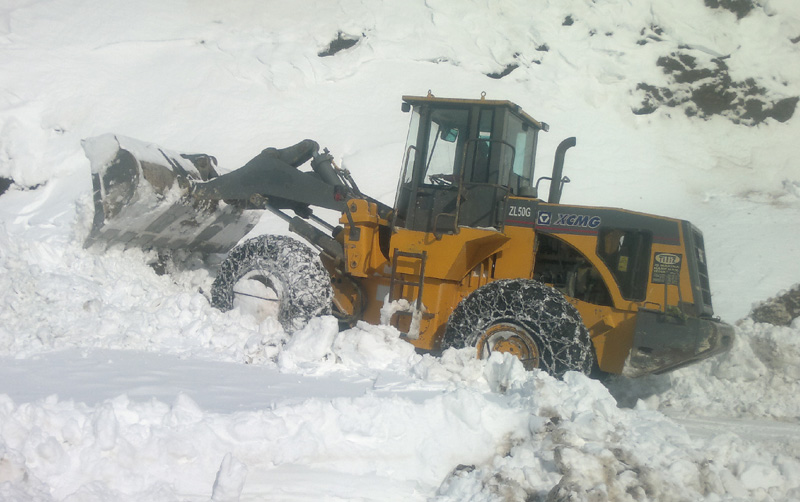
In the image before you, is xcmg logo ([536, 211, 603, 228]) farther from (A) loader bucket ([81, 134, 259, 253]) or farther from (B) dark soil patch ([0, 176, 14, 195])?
(B) dark soil patch ([0, 176, 14, 195])

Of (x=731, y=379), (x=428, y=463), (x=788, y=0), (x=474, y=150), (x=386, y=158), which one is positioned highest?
(x=788, y=0)

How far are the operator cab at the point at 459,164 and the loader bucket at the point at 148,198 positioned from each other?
2006 millimetres

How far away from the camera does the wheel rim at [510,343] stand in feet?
18.1

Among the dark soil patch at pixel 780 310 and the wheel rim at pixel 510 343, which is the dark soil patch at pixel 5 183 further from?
the dark soil patch at pixel 780 310

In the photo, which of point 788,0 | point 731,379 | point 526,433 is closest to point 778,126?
point 788,0

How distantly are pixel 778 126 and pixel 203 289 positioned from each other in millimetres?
13294

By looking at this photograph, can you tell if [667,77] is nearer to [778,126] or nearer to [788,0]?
[778,126]

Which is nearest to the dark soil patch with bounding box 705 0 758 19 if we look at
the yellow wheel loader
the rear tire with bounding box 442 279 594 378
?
the yellow wheel loader

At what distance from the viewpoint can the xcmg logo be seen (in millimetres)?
5922

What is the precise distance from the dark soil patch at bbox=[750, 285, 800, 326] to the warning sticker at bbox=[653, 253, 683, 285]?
11.3 feet

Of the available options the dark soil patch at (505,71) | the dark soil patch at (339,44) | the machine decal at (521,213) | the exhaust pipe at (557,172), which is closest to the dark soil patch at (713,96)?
the dark soil patch at (505,71)

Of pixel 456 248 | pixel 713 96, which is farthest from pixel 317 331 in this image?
pixel 713 96

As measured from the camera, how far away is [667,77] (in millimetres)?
17641

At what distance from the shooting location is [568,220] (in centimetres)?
601
